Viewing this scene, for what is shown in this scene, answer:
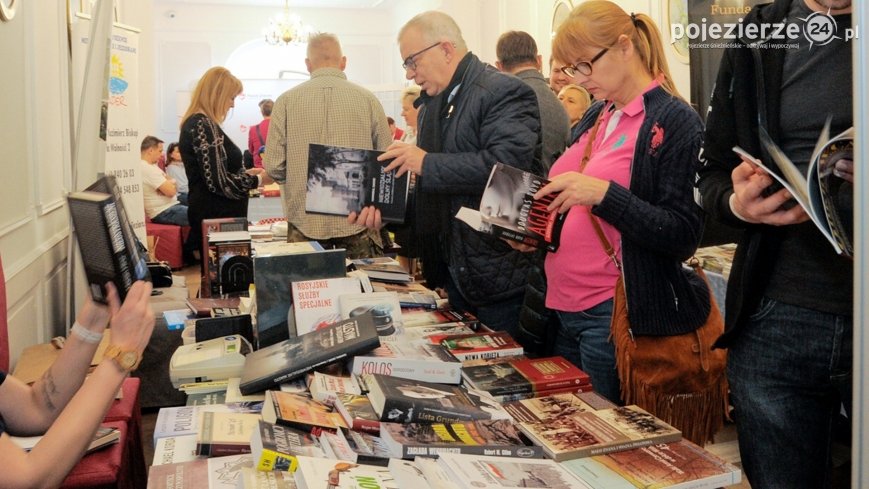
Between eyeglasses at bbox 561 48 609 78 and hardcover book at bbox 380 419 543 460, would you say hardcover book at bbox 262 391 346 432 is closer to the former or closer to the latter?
hardcover book at bbox 380 419 543 460

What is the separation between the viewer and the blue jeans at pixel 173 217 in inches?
312

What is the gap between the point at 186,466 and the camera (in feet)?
4.37

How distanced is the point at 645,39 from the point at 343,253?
0.97 m

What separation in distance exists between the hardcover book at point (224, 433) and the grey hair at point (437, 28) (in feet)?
4.79

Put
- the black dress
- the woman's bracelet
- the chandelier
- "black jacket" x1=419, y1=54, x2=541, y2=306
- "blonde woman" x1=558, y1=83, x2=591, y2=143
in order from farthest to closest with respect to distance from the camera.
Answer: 1. the chandelier
2. "blonde woman" x1=558, y1=83, x2=591, y2=143
3. the black dress
4. "black jacket" x1=419, y1=54, x2=541, y2=306
5. the woman's bracelet

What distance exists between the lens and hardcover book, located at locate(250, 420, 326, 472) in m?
1.23

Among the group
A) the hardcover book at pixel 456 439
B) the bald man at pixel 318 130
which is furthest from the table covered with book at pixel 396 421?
the bald man at pixel 318 130

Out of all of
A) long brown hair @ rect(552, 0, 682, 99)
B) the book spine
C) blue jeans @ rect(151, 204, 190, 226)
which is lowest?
blue jeans @ rect(151, 204, 190, 226)

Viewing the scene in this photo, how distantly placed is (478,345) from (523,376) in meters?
0.27

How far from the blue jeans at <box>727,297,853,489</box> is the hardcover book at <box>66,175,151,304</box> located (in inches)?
45.4

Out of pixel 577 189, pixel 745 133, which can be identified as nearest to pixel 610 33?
pixel 577 189

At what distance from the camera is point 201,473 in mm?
1302

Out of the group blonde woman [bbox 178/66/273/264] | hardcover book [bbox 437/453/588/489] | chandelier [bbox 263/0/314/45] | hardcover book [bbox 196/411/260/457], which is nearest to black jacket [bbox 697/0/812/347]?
hardcover book [bbox 437/453/588/489]

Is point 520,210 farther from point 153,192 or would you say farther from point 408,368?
point 153,192
